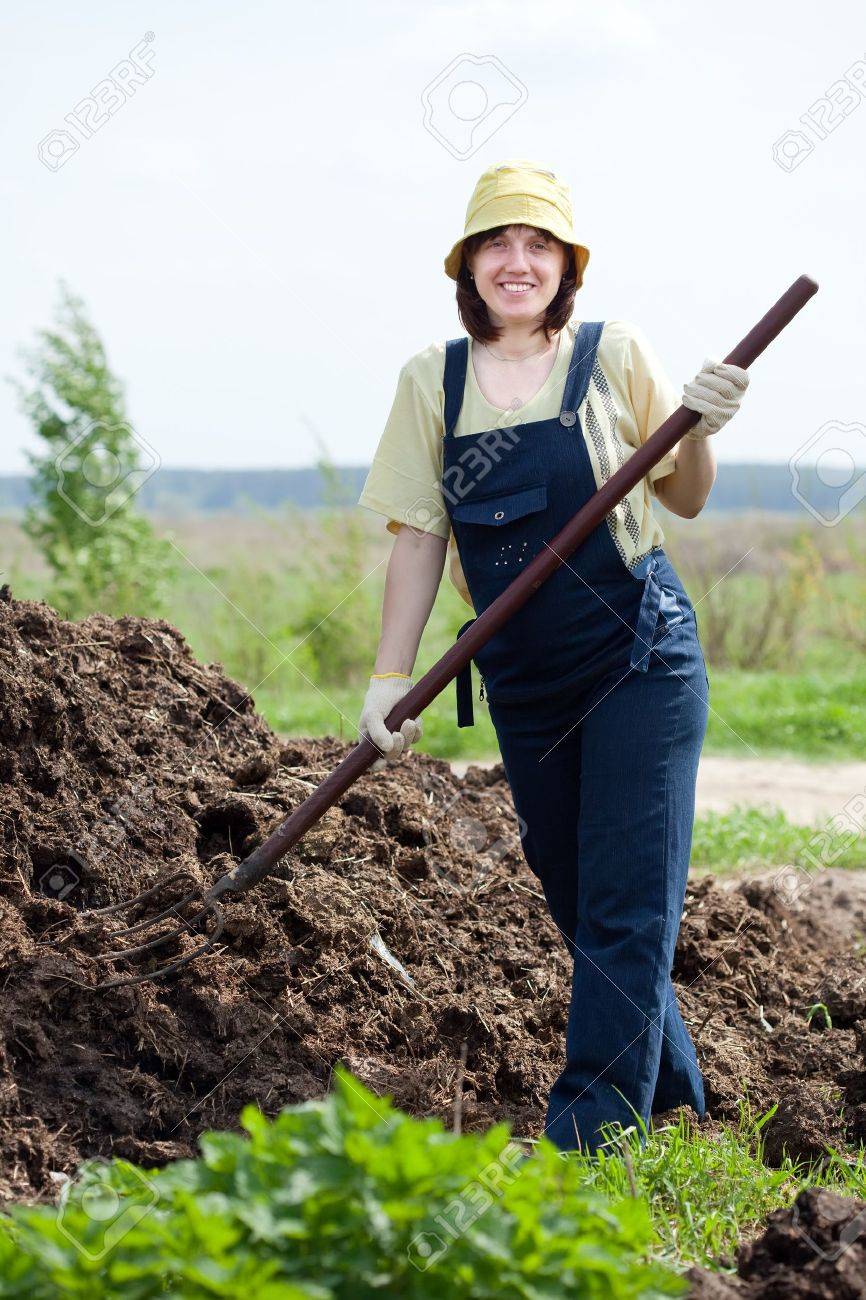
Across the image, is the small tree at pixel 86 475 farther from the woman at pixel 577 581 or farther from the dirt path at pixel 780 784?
the woman at pixel 577 581

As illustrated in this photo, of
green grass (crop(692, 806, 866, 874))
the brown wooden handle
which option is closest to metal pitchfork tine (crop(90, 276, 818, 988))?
the brown wooden handle

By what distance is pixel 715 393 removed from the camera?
8.86 feet

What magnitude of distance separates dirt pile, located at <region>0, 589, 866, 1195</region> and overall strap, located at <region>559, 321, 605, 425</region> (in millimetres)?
1396

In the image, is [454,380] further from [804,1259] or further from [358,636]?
[358,636]

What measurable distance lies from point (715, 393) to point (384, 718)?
1.03 metres

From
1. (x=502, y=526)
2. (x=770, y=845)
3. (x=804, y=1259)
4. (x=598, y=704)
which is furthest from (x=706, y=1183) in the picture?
(x=770, y=845)

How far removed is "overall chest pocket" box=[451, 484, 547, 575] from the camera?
9.07ft

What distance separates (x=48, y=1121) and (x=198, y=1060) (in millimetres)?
375

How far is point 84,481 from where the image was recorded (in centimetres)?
980

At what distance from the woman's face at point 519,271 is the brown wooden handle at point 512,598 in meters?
0.42

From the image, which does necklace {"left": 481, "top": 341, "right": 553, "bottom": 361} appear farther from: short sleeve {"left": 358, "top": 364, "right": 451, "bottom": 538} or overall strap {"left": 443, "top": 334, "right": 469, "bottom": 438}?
short sleeve {"left": 358, "top": 364, "right": 451, "bottom": 538}

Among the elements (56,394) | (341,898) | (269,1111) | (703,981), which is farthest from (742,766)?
Result: (56,394)

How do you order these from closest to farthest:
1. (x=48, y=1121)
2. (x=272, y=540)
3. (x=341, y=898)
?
(x=48, y=1121) < (x=341, y=898) < (x=272, y=540)

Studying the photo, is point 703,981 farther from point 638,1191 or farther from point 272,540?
point 272,540
